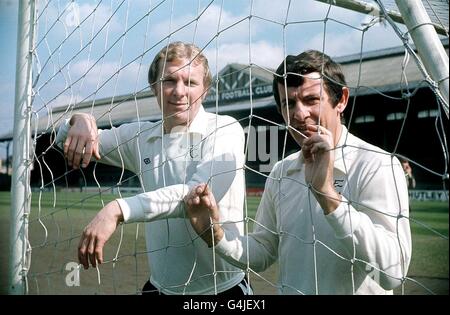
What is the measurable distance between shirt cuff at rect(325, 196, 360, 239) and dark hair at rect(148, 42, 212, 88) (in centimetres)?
55

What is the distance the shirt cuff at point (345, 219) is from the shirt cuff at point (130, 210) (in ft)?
1.24

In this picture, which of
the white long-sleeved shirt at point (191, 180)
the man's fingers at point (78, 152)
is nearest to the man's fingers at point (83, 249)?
the white long-sleeved shirt at point (191, 180)

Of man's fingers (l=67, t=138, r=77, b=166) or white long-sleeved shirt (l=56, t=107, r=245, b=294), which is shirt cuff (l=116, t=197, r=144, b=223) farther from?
man's fingers (l=67, t=138, r=77, b=166)

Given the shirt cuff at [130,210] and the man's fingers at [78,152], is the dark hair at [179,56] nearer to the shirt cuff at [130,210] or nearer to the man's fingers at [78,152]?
the man's fingers at [78,152]

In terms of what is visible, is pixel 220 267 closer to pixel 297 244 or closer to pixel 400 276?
pixel 297 244

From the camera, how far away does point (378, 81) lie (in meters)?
9.34

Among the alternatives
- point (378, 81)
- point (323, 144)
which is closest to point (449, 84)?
point (323, 144)

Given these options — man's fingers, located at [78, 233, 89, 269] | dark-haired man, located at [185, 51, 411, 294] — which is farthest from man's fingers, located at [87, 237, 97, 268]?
dark-haired man, located at [185, 51, 411, 294]

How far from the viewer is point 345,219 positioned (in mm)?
774

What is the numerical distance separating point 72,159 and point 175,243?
0.32 m

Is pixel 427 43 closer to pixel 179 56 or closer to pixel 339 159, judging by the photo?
pixel 339 159

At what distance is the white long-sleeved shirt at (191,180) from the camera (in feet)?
3.63

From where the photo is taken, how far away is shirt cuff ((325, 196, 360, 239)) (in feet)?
2.54

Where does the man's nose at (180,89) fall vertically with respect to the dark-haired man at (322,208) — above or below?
above
